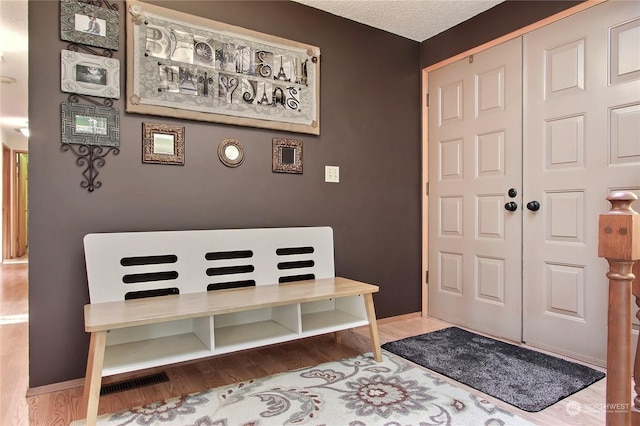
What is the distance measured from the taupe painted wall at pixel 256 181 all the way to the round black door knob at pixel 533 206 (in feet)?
3.10

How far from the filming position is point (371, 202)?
9.90ft

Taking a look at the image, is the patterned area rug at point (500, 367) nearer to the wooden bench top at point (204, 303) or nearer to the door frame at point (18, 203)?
the wooden bench top at point (204, 303)

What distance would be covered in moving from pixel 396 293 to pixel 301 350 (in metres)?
1.02

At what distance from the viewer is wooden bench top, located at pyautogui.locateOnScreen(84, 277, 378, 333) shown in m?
1.59

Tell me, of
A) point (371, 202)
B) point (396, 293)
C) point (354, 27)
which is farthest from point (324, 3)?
point (396, 293)

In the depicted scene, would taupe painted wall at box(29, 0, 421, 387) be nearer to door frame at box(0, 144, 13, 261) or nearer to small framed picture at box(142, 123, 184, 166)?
small framed picture at box(142, 123, 184, 166)

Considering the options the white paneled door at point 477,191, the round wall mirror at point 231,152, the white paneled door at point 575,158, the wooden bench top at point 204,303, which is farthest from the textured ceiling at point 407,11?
the wooden bench top at point 204,303

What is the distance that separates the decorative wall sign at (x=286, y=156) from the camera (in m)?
2.56

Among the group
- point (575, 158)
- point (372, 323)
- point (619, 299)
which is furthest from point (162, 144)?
point (575, 158)

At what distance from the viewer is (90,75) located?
→ 1.99 meters

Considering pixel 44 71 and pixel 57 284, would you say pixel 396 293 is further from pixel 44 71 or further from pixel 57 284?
pixel 44 71

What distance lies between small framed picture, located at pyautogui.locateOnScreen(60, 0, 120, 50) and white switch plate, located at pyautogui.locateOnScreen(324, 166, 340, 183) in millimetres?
1487

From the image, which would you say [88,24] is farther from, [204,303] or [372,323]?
Answer: [372,323]

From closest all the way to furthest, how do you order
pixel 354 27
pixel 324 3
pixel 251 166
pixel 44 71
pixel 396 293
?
pixel 44 71 → pixel 251 166 → pixel 324 3 → pixel 354 27 → pixel 396 293
